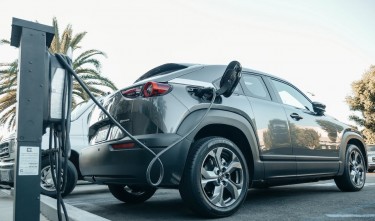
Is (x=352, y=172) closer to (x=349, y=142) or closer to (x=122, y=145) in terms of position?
(x=349, y=142)

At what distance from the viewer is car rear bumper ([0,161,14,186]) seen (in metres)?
5.34

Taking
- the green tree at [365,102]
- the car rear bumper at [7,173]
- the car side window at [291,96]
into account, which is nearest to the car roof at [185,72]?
the car side window at [291,96]

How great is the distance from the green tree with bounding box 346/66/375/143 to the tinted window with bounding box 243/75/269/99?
2569cm

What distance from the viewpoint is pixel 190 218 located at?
3.28 m

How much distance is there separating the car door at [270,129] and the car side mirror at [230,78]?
56 centimetres

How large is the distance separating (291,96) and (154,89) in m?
2.37

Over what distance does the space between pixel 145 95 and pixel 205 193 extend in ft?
3.34

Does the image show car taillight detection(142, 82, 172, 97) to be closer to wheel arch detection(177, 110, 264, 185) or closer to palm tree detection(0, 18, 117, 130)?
wheel arch detection(177, 110, 264, 185)

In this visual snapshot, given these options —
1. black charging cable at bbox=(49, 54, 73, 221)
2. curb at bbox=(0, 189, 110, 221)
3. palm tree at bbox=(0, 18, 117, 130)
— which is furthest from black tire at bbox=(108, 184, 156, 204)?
palm tree at bbox=(0, 18, 117, 130)

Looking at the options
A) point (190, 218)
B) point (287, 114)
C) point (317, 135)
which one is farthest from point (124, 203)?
point (317, 135)

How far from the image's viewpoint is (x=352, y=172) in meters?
5.50

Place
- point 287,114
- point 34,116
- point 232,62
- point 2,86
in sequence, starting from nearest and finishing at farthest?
point 34,116 → point 232,62 → point 287,114 → point 2,86

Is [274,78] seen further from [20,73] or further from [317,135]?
[20,73]

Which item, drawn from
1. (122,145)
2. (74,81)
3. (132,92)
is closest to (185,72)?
(132,92)
